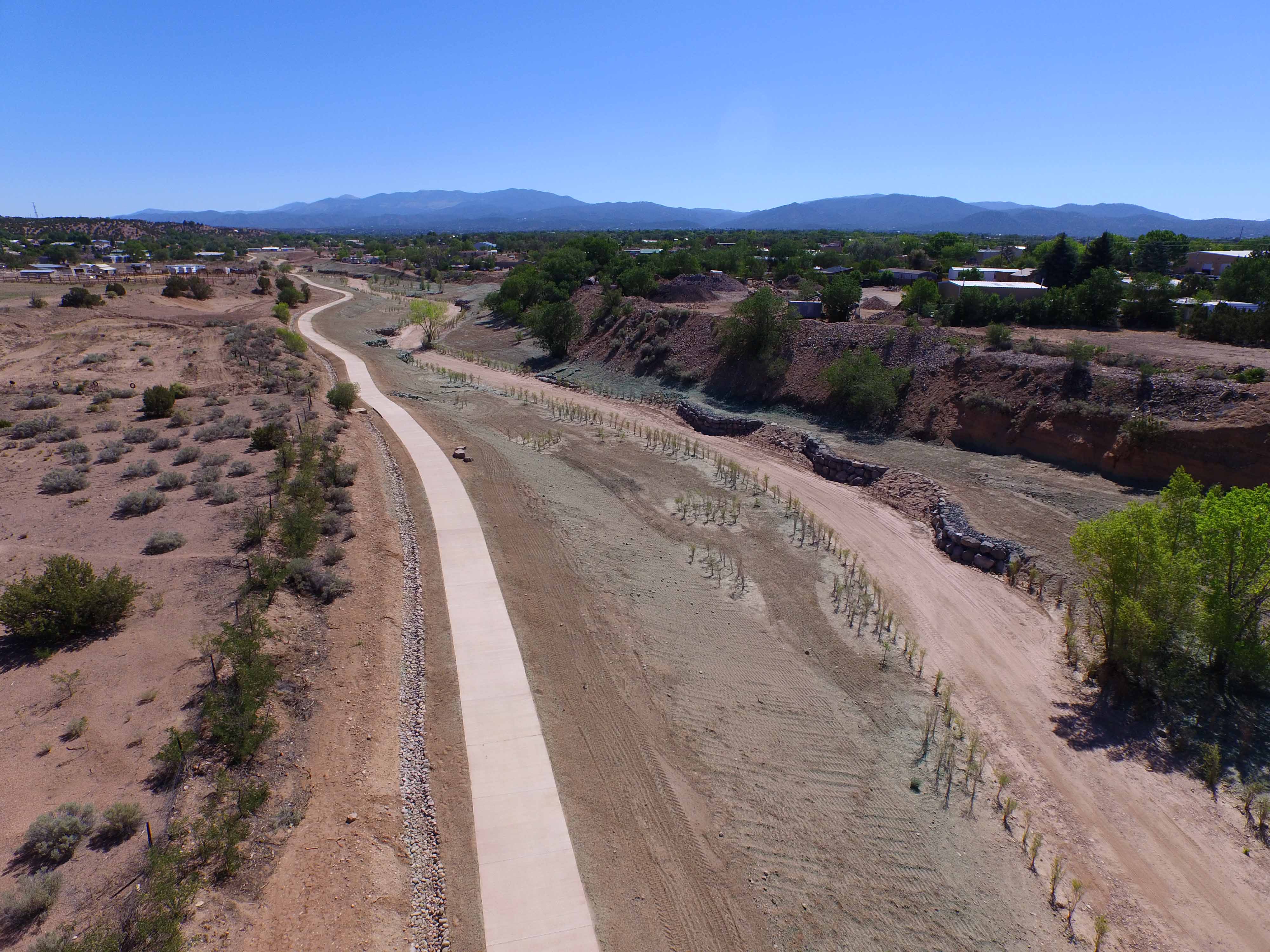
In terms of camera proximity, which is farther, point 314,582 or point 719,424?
point 719,424

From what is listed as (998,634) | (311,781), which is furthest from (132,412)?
(998,634)

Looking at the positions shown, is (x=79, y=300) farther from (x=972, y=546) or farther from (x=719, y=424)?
(x=972, y=546)

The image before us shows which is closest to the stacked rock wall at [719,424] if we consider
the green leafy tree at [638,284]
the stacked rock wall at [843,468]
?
the stacked rock wall at [843,468]

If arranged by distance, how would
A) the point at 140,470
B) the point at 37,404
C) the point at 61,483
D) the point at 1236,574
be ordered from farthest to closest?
1. the point at 37,404
2. the point at 140,470
3. the point at 61,483
4. the point at 1236,574

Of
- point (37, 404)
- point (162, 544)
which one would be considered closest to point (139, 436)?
point (37, 404)

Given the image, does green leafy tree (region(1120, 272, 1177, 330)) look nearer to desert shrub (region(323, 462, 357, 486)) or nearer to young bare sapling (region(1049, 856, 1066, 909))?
young bare sapling (region(1049, 856, 1066, 909))

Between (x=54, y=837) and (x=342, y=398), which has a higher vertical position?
(x=342, y=398)
